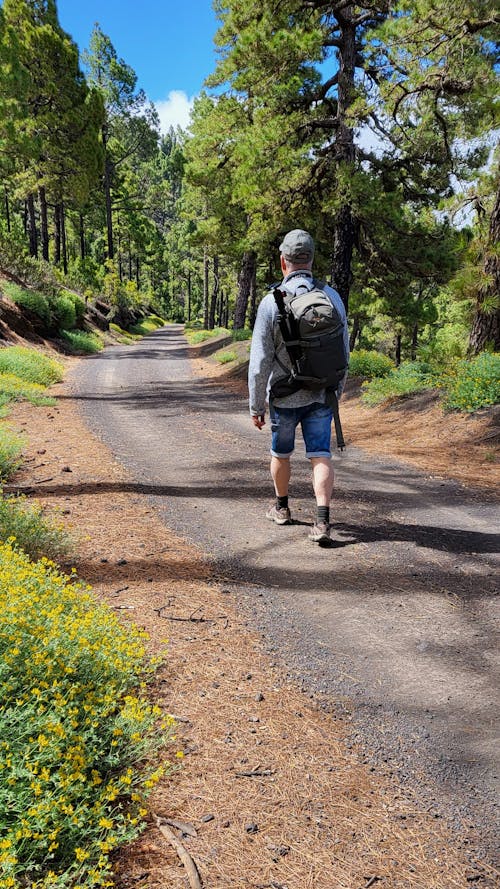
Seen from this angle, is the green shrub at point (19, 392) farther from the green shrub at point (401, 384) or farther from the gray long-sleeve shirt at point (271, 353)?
the gray long-sleeve shirt at point (271, 353)

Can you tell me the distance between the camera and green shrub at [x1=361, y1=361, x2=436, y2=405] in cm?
1036

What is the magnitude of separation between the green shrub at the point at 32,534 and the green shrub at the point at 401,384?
7.85 metres

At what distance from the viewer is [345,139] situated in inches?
513

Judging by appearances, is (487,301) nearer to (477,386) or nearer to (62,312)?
(477,386)

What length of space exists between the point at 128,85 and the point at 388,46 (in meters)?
30.8

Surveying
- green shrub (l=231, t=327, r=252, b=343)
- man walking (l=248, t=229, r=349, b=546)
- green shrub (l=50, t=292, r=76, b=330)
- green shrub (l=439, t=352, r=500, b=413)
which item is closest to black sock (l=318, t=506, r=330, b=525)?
man walking (l=248, t=229, r=349, b=546)

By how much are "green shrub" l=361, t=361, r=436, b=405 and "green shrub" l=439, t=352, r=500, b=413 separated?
1.18 metres

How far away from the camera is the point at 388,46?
8.95m

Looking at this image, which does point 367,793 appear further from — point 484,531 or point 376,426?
point 376,426

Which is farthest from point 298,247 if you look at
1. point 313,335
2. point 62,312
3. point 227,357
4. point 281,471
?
point 62,312

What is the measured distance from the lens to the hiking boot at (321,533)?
13.8 feet

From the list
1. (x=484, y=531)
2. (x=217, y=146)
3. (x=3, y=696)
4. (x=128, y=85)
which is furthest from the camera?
(x=128, y=85)

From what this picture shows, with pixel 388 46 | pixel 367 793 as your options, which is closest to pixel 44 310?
pixel 388 46

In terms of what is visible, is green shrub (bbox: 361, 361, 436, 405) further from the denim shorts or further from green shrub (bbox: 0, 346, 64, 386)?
green shrub (bbox: 0, 346, 64, 386)
